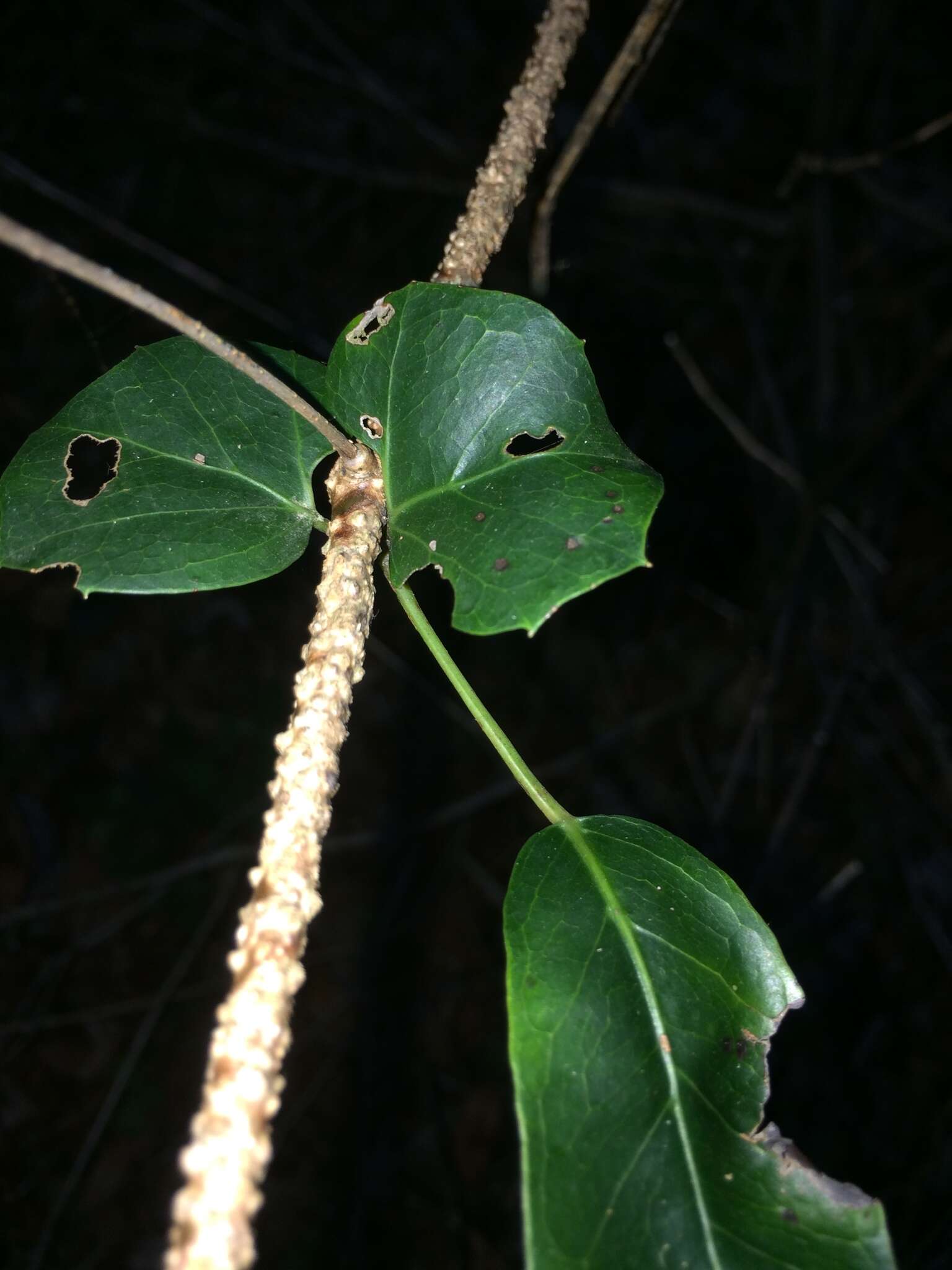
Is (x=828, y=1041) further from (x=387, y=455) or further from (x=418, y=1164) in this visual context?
(x=387, y=455)

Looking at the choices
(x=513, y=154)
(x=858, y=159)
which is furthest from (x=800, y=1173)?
(x=858, y=159)

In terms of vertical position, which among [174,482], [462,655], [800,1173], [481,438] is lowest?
[462,655]

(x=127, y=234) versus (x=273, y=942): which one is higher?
(x=273, y=942)

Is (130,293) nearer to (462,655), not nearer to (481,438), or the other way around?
(481,438)

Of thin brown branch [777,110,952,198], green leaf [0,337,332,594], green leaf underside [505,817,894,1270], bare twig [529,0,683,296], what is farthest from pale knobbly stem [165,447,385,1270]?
thin brown branch [777,110,952,198]

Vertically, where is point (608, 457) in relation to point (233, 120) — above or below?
above

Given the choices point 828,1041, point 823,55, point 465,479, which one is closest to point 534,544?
point 465,479
